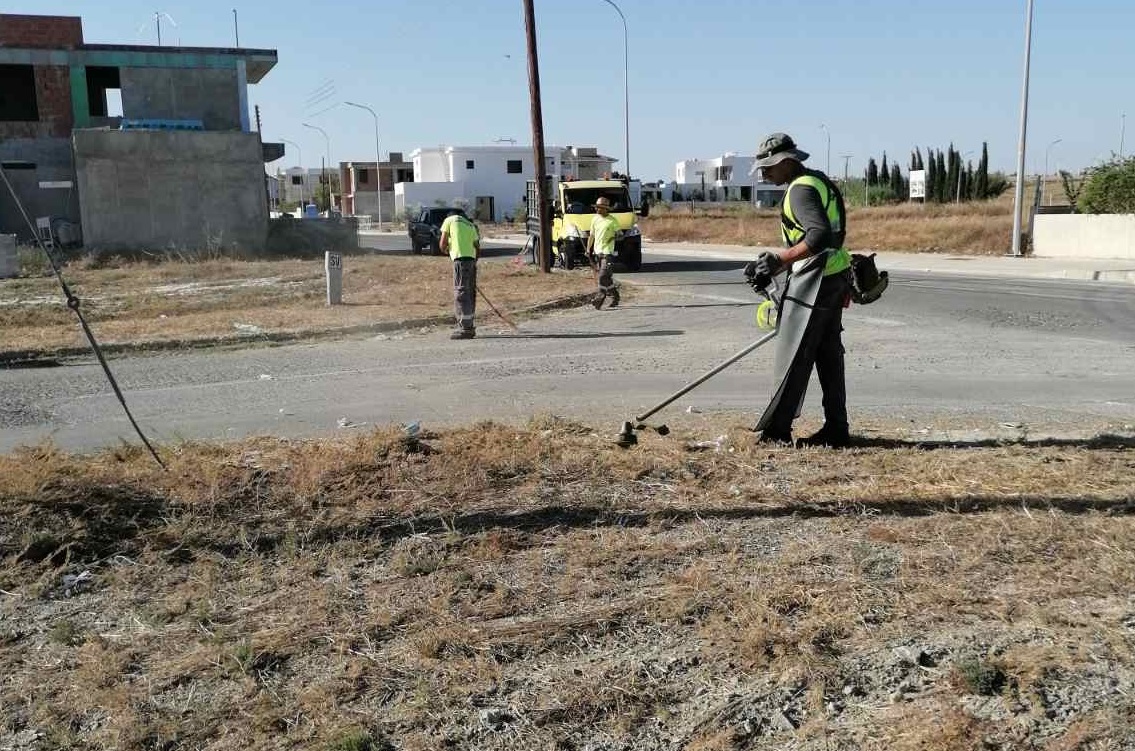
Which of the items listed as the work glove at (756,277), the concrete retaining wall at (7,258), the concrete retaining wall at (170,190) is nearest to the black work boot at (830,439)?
the work glove at (756,277)

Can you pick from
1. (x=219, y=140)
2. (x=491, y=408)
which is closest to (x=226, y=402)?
(x=491, y=408)

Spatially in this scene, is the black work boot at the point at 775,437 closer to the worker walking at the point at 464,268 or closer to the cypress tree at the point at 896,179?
the worker walking at the point at 464,268

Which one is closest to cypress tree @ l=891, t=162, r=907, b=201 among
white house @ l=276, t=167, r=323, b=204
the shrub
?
the shrub

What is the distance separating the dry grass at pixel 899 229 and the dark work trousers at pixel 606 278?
1815 cm

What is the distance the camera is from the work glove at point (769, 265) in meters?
5.82

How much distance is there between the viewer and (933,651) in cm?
342

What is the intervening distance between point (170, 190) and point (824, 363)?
31.7 meters

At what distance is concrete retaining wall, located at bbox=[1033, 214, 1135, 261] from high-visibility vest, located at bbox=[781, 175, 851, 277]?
23.1 m

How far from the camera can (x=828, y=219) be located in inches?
231

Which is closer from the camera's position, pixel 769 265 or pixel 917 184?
pixel 769 265

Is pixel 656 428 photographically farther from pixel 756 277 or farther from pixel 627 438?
pixel 756 277

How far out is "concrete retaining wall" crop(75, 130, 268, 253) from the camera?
32.5 metres

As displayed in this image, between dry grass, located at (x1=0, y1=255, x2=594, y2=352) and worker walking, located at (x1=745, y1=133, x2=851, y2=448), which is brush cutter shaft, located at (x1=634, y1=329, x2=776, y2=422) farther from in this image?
dry grass, located at (x1=0, y1=255, x2=594, y2=352)

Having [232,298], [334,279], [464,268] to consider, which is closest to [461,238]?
[464,268]
